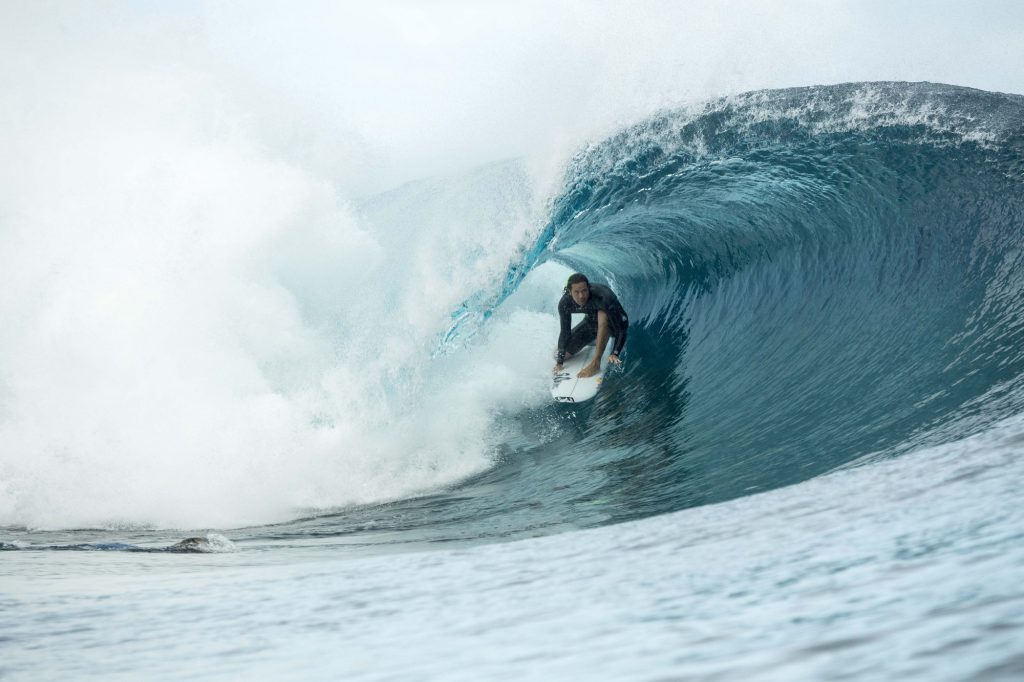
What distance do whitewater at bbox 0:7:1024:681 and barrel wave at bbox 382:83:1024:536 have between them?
4 cm

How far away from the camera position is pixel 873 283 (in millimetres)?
6215

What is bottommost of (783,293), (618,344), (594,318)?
(618,344)

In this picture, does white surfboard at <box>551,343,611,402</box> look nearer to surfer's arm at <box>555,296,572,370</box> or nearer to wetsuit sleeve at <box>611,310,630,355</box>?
surfer's arm at <box>555,296,572,370</box>

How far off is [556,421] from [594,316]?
1001 millimetres

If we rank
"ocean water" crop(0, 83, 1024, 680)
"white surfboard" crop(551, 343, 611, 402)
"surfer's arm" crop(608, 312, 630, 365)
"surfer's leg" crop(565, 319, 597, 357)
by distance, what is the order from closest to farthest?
"ocean water" crop(0, 83, 1024, 680), "surfer's arm" crop(608, 312, 630, 365), "white surfboard" crop(551, 343, 611, 402), "surfer's leg" crop(565, 319, 597, 357)

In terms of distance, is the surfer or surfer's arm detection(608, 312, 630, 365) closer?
the surfer

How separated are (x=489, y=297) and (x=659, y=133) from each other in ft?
8.41

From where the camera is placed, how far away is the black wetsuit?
6.40 meters

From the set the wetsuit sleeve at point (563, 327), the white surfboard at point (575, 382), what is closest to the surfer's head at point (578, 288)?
the wetsuit sleeve at point (563, 327)

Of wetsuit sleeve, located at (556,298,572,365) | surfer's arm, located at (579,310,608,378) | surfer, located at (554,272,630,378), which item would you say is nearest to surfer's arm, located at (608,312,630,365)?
surfer, located at (554,272,630,378)

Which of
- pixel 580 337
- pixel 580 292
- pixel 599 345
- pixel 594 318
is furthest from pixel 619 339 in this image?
pixel 580 292

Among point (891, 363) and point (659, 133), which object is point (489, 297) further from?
point (891, 363)

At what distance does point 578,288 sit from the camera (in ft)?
20.2

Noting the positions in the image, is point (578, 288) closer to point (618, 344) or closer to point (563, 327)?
point (563, 327)
